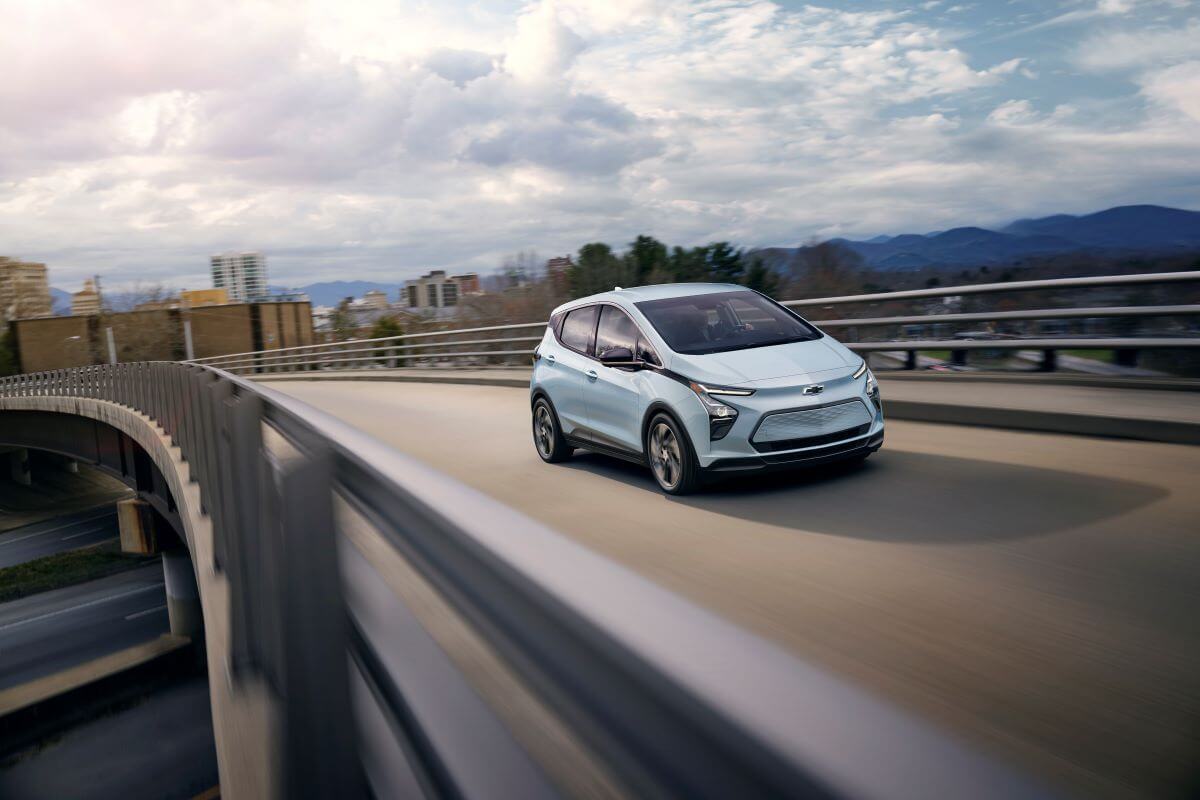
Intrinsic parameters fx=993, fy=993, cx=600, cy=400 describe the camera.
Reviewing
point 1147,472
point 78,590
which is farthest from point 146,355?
point 1147,472

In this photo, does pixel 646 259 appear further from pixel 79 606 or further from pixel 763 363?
pixel 763 363

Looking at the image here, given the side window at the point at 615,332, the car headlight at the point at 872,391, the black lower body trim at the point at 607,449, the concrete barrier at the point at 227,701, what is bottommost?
the concrete barrier at the point at 227,701

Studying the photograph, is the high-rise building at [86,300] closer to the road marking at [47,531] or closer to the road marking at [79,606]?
the road marking at [47,531]

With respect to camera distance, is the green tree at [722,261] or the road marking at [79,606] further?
the green tree at [722,261]

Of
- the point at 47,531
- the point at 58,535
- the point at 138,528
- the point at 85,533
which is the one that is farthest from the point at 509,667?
the point at 47,531

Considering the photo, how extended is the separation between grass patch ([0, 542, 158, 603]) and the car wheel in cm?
5015

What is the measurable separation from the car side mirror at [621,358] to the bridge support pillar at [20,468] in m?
87.6

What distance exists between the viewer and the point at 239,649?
4820 millimetres

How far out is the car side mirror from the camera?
8.91 metres

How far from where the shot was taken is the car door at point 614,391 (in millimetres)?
8953

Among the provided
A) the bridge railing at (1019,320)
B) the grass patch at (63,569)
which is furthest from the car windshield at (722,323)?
the grass patch at (63,569)

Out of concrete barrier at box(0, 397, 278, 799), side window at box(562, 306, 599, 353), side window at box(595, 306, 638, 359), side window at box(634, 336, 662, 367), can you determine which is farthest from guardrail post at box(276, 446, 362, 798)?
side window at box(562, 306, 599, 353)

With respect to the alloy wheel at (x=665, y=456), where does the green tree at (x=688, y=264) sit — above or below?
above

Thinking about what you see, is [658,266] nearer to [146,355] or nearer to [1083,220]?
[1083,220]
